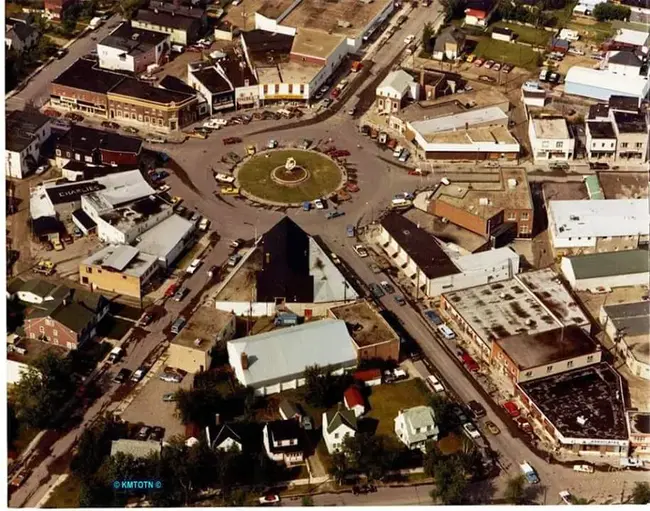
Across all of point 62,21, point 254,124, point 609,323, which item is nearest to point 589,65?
point 254,124

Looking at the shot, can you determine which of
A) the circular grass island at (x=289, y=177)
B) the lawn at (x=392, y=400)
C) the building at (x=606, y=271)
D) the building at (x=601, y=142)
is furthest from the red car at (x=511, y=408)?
the building at (x=601, y=142)

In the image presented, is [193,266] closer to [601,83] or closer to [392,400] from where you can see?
[392,400]

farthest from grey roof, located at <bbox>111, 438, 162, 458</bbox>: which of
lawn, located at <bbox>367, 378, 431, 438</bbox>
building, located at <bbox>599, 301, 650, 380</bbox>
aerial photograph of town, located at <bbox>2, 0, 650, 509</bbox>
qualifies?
building, located at <bbox>599, 301, 650, 380</bbox>

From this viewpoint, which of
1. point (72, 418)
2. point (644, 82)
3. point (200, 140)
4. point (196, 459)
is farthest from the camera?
point (644, 82)

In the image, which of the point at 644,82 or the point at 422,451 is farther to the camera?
the point at 644,82

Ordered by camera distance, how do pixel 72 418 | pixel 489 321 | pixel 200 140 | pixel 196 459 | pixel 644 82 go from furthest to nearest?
pixel 644 82 → pixel 200 140 → pixel 489 321 → pixel 72 418 → pixel 196 459

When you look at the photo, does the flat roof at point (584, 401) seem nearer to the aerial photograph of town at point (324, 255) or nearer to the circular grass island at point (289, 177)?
the aerial photograph of town at point (324, 255)

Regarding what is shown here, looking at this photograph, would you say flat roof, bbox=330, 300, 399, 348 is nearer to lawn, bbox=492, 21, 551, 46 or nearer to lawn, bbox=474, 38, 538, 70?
lawn, bbox=474, 38, 538, 70

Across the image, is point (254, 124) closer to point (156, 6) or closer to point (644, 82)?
point (156, 6)
